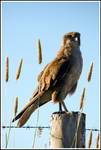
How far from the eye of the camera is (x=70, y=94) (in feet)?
20.3

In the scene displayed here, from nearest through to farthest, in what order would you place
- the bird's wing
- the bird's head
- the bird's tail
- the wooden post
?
the wooden post
the bird's tail
the bird's wing
the bird's head

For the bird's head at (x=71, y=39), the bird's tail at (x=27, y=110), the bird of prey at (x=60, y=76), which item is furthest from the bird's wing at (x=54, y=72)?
the bird's head at (x=71, y=39)

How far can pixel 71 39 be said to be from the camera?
22.3ft

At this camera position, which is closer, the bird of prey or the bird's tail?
the bird's tail

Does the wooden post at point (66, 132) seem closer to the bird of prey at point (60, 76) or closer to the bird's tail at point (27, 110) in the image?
the bird's tail at point (27, 110)

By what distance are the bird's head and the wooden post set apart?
3228mm

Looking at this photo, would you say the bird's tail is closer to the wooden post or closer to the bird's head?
the wooden post

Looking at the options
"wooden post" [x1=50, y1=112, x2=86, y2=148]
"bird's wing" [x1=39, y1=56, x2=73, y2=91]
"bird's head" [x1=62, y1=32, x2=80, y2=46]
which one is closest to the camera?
"wooden post" [x1=50, y1=112, x2=86, y2=148]

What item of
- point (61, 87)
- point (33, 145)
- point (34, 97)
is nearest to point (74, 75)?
point (61, 87)

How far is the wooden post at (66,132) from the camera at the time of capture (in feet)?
11.3

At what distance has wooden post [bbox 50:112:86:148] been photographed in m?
3.45

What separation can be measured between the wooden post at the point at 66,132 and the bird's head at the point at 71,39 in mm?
Result: 3228

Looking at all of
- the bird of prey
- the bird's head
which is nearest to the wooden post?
the bird of prey

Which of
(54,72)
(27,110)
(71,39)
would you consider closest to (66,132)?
(27,110)
